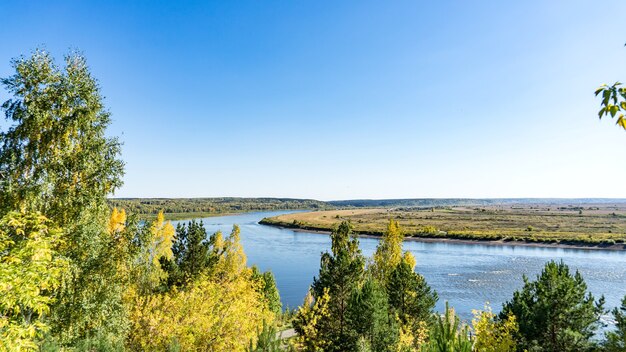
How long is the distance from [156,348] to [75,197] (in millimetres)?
11568

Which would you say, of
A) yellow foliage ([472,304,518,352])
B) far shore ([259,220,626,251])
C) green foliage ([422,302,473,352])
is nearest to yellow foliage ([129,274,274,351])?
yellow foliage ([472,304,518,352])

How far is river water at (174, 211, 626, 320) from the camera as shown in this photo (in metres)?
59.1

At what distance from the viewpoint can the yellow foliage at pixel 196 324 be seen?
23297mm

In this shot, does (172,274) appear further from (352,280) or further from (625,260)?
(625,260)

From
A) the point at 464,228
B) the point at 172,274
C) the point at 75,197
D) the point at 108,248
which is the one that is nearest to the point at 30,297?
the point at 75,197

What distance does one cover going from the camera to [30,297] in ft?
29.2

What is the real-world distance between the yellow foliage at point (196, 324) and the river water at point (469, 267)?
34473 millimetres

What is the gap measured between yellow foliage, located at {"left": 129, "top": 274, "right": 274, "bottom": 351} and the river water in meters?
34.5

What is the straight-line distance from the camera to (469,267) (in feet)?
270

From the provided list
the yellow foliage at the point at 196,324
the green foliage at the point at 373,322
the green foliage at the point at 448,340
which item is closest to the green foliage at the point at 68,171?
the yellow foliage at the point at 196,324

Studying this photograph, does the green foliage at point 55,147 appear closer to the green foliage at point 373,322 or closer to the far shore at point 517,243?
the green foliage at point 373,322

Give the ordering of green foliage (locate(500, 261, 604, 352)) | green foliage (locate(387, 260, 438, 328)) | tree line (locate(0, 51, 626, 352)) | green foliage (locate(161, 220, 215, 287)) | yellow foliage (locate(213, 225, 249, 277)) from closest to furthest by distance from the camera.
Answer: tree line (locate(0, 51, 626, 352)), green foliage (locate(500, 261, 604, 352)), green foliage (locate(161, 220, 215, 287)), green foliage (locate(387, 260, 438, 328)), yellow foliage (locate(213, 225, 249, 277))

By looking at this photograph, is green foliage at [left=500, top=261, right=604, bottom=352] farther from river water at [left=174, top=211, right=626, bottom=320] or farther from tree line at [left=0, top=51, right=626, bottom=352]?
river water at [left=174, top=211, right=626, bottom=320]

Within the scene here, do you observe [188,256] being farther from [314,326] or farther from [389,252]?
[389,252]
